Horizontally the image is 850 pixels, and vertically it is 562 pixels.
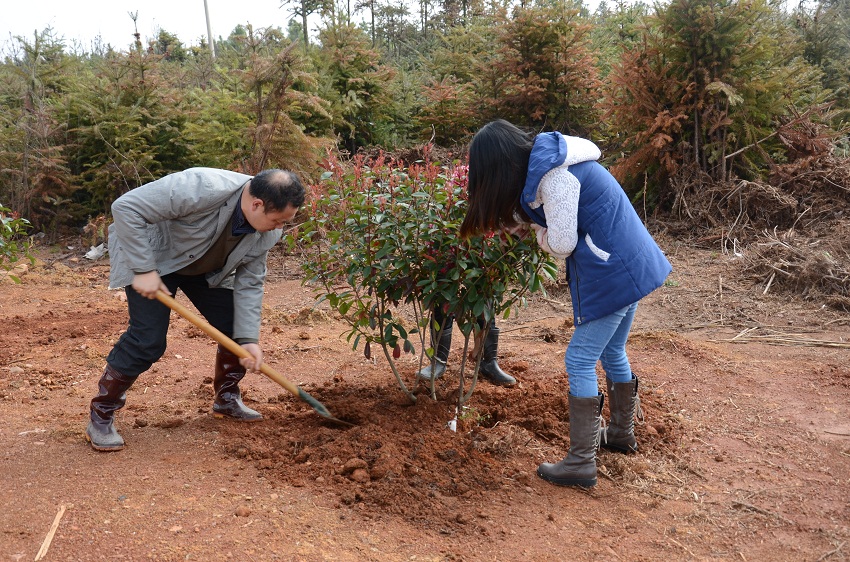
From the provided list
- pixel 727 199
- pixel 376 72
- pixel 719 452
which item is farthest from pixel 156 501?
pixel 376 72

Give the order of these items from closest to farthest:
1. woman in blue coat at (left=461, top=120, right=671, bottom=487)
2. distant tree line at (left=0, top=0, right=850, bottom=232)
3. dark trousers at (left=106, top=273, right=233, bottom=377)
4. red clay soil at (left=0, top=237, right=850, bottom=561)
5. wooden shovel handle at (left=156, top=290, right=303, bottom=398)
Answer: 1. red clay soil at (left=0, top=237, right=850, bottom=561)
2. woman in blue coat at (left=461, top=120, right=671, bottom=487)
3. wooden shovel handle at (left=156, top=290, right=303, bottom=398)
4. dark trousers at (left=106, top=273, right=233, bottom=377)
5. distant tree line at (left=0, top=0, right=850, bottom=232)

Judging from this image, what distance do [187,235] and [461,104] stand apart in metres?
9.84

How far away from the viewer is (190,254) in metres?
3.26

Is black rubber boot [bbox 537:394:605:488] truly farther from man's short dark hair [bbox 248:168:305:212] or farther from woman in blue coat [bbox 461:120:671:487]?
man's short dark hair [bbox 248:168:305:212]

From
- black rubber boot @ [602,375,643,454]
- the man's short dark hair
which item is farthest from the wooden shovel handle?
black rubber boot @ [602,375,643,454]

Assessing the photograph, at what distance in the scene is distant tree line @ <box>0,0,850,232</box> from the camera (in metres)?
8.45

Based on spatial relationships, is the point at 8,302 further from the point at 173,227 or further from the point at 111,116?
the point at 173,227

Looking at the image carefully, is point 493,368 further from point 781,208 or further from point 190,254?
point 781,208

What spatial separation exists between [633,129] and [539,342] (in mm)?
4861

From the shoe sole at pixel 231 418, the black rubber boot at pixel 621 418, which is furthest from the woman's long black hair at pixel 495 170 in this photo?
the shoe sole at pixel 231 418

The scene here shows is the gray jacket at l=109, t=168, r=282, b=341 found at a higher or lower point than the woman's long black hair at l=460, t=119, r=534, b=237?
lower

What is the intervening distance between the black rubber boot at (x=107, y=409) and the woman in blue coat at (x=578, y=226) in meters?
1.84

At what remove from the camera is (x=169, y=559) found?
2.41 metres

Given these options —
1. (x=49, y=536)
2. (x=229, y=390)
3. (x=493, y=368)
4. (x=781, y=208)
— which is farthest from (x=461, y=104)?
(x=49, y=536)
